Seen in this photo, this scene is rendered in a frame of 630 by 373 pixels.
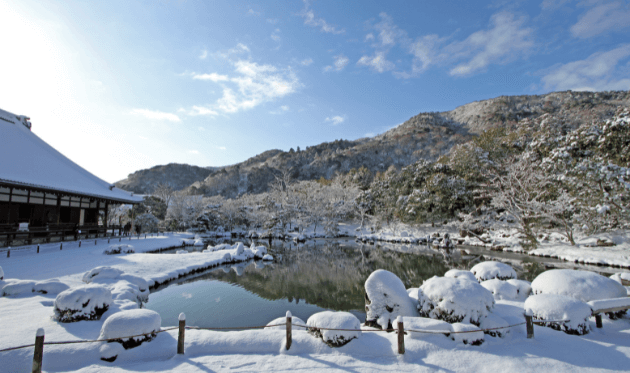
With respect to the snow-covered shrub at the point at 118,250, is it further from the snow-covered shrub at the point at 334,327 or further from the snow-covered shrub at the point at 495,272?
the snow-covered shrub at the point at 495,272

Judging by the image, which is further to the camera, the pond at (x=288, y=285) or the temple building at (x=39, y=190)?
the temple building at (x=39, y=190)

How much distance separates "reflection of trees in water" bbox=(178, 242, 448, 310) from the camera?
9.68 m

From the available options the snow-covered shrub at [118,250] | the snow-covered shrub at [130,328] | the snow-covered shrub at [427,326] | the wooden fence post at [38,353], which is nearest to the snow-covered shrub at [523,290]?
the snow-covered shrub at [427,326]

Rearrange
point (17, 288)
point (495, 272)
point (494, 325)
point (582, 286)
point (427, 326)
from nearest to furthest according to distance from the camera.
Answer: point (427, 326), point (494, 325), point (582, 286), point (17, 288), point (495, 272)

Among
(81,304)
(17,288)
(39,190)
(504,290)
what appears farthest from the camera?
(39,190)

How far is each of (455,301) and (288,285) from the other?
7611 millimetres

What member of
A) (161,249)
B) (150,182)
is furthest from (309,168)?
(161,249)

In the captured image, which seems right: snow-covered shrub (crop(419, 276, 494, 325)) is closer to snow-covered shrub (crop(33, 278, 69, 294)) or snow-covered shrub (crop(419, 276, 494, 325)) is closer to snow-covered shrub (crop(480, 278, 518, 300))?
snow-covered shrub (crop(480, 278, 518, 300))

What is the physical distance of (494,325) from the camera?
454 centimetres

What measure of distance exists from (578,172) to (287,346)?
17865mm

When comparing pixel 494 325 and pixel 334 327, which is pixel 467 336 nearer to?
pixel 494 325

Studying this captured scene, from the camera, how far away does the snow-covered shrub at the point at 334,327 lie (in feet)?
13.7

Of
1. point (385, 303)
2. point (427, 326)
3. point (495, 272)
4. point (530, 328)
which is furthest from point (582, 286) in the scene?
point (385, 303)

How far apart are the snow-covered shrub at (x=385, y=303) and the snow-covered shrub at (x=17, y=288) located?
835 cm
